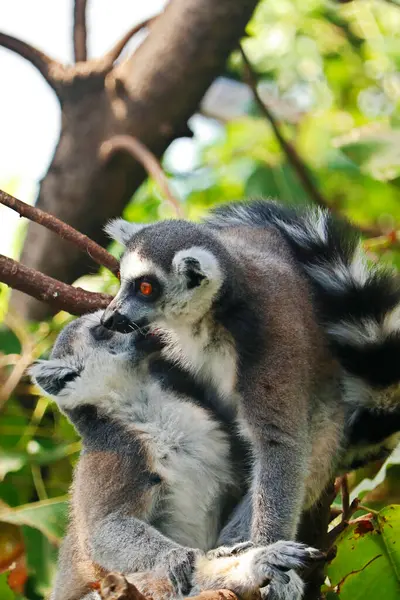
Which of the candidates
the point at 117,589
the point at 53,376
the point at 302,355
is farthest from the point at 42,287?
the point at 117,589

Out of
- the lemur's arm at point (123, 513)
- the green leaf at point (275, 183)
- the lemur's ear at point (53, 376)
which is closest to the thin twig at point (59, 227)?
the lemur's ear at point (53, 376)

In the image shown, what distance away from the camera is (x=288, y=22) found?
9.08 metres

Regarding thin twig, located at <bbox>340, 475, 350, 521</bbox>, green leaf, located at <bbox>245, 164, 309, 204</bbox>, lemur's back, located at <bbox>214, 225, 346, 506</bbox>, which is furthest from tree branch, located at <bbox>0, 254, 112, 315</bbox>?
green leaf, located at <bbox>245, 164, 309, 204</bbox>

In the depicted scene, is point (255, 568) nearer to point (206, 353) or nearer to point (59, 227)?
point (206, 353)

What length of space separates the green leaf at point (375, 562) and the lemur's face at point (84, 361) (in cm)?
125

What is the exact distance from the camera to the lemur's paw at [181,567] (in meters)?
3.25

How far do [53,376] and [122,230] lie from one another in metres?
0.94

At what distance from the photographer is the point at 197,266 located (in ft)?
12.3

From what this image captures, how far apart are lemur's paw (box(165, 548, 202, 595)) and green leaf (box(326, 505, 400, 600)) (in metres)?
0.75

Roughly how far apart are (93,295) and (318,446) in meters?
1.26

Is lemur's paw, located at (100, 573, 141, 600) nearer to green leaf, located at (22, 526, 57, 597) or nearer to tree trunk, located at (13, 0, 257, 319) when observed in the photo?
green leaf, located at (22, 526, 57, 597)

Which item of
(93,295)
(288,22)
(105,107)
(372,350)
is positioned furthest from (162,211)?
(372,350)

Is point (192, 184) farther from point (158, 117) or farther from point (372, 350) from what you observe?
point (372, 350)

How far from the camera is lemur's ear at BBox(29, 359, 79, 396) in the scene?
3.78m
